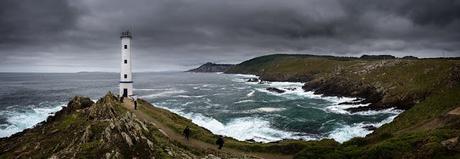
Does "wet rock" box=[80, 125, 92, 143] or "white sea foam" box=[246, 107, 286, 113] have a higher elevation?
"wet rock" box=[80, 125, 92, 143]

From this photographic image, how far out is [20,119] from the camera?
5828 centimetres

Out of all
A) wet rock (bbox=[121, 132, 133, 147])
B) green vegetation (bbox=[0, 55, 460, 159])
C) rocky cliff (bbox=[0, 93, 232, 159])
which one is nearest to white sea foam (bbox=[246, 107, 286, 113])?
green vegetation (bbox=[0, 55, 460, 159])

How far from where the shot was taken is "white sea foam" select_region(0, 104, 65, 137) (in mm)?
50344

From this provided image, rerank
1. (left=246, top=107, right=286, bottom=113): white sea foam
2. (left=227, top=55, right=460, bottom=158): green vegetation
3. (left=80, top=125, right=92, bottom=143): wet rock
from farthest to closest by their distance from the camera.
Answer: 1. (left=246, top=107, right=286, bottom=113): white sea foam
2. (left=80, top=125, right=92, bottom=143): wet rock
3. (left=227, top=55, right=460, bottom=158): green vegetation

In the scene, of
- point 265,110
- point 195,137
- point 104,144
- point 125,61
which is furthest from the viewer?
point 265,110

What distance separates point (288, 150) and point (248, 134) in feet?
60.1

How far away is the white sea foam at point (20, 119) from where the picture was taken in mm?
50344

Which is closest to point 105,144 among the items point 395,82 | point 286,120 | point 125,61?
point 125,61

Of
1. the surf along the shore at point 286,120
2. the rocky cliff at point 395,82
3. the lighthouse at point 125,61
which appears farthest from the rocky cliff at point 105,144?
the rocky cliff at point 395,82

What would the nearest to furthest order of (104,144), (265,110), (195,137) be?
(104,144), (195,137), (265,110)

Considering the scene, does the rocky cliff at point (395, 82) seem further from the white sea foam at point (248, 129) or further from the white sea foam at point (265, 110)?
the white sea foam at point (248, 129)

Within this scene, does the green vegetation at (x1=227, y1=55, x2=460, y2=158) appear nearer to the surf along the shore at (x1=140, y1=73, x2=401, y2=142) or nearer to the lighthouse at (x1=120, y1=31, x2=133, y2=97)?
the surf along the shore at (x1=140, y1=73, x2=401, y2=142)

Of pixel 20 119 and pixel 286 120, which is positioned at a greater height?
pixel 286 120

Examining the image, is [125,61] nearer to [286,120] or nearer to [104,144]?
[286,120]
